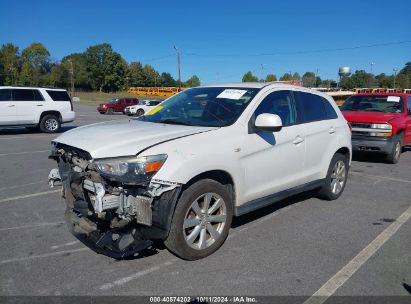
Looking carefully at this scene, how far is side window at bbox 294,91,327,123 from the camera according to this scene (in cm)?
519

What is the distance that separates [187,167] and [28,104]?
528 inches

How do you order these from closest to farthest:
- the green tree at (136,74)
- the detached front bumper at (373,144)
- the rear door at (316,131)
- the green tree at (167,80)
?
1. the rear door at (316,131)
2. the detached front bumper at (373,144)
3. the green tree at (136,74)
4. the green tree at (167,80)

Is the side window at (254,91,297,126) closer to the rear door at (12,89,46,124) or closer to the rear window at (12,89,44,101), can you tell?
the rear door at (12,89,46,124)

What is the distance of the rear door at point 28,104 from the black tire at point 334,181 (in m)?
12.6

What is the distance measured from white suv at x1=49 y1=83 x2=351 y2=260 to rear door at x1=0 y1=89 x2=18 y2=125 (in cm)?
1149

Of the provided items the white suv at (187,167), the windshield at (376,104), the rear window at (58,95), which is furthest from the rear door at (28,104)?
the white suv at (187,167)

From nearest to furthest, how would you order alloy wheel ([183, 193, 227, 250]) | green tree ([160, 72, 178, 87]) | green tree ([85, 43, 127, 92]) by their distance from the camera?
alloy wheel ([183, 193, 227, 250]) < green tree ([85, 43, 127, 92]) < green tree ([160, 72, 178, 87])

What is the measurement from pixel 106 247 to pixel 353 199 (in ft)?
14.0

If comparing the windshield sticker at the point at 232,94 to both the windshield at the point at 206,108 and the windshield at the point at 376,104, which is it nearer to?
the windshield at the point at 206,108

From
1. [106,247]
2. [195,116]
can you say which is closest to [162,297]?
[106,247]

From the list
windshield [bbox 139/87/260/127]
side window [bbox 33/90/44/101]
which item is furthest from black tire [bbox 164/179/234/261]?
side window [bbox 33/90/44/101]

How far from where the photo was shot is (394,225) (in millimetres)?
4934

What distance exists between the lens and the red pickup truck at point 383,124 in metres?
9.16

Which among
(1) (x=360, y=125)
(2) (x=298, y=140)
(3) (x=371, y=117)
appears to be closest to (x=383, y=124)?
(3) (x=371, y=117)
